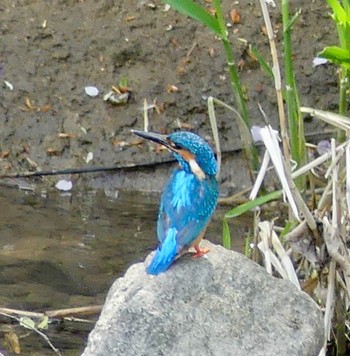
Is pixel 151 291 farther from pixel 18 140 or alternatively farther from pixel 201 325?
pixel 18 140

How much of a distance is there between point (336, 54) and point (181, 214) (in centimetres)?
Answer: 86

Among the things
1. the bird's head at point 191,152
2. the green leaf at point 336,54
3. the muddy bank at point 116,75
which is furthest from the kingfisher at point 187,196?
the muddy bank at point 116,75

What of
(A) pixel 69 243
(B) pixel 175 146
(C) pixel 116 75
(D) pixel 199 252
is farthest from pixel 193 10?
(C) pixel 116 75

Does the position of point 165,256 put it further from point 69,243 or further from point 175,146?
point 69,243

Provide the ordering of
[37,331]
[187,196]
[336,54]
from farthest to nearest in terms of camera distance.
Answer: [37,331] → [336,54] → [187,196]

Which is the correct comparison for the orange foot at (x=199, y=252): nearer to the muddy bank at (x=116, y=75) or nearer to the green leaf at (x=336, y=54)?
the green leaf at (x=336, y=54)

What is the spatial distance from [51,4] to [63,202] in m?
1.46

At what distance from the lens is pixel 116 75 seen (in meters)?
6.69

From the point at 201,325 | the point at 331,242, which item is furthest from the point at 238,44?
the point at 201,325

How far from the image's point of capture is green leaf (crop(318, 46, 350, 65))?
12.8 feet

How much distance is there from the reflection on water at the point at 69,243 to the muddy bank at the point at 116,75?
30 centimetres

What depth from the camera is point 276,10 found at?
6875mm

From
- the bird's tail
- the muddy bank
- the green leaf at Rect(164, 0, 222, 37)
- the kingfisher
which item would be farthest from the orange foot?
the muddy bank

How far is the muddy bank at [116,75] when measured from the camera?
253 inches
